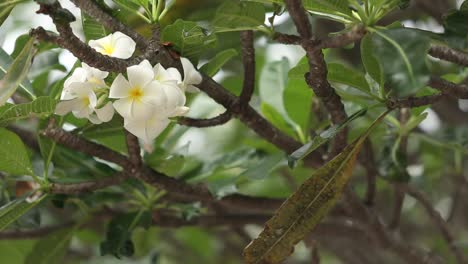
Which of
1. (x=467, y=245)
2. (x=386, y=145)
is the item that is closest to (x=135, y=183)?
(x=386, y=145)

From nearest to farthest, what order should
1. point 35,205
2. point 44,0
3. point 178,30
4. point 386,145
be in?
point 44,0 < point 178,30 < point 35,205 < point 386,145

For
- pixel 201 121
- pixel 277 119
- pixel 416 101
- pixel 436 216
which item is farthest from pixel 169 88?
pixel 436 216

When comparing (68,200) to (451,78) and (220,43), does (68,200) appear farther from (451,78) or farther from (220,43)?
(451,78)

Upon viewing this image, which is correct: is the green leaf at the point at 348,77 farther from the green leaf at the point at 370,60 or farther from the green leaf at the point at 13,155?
the green leaf at the point at 13,155

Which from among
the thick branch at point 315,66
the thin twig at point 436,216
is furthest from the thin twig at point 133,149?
the thin twig at point 436,216

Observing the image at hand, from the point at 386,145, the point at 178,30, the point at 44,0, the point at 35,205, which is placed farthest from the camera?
the point at 386,145

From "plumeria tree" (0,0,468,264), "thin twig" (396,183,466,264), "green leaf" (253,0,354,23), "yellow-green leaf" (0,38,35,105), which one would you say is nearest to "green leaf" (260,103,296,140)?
"plumeria tree" (0,0,468,264)

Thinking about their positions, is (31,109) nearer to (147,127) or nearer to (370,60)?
(147,127)

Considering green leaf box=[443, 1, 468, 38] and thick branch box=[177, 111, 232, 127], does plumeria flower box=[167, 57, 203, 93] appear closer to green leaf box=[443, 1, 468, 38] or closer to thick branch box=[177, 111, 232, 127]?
thick branch box=[177, 111, 232, 127]
